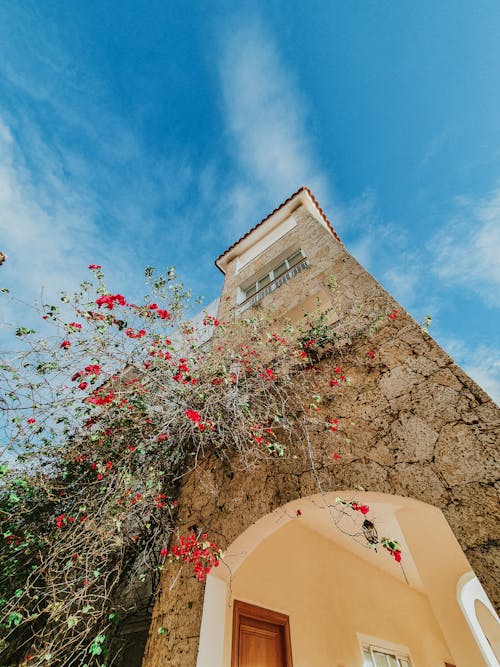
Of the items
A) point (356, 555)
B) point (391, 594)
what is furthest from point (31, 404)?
point (391, 594)

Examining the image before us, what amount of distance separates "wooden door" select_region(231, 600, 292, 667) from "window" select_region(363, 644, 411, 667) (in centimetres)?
169

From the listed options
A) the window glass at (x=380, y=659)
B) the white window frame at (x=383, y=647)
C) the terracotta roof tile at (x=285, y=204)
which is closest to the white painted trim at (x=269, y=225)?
the terracotta roof tile at (x=285, y=204)

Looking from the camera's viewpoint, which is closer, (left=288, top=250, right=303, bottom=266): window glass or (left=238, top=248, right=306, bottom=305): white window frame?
(left=288, top=250, right=303, bottom=266): window glass

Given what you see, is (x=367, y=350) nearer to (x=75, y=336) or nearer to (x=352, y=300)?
(x=352, y=300)

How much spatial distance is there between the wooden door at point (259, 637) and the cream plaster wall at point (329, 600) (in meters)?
0.08

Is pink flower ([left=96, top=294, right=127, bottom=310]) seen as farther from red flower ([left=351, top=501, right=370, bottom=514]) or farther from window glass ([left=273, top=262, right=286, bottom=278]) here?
window glass ([left=273, top=262, right=286, bottom=278])

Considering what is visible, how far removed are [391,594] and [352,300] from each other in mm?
4881

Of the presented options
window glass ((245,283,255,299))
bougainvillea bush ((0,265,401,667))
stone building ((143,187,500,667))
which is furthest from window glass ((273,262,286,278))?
bougainvillea bush ((0,265,401,667))

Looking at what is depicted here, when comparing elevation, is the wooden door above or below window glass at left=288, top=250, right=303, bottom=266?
below

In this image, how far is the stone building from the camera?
5.47 feet

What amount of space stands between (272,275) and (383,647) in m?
5.95

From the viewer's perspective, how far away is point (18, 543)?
7.43 feet

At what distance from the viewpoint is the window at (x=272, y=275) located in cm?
531

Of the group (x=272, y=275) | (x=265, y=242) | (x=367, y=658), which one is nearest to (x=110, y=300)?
(x=272, y=275)
